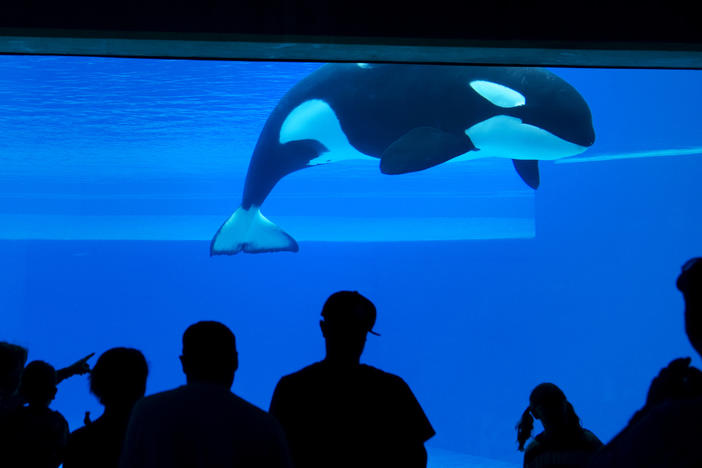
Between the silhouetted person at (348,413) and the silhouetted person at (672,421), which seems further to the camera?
the silhouetted person at (348,413)

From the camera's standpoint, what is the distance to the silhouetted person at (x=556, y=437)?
2.75 m

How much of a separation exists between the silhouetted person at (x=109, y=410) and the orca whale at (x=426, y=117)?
14.3 feet

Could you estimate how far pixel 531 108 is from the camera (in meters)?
7.44

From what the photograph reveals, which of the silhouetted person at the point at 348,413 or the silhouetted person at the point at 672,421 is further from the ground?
the silhouetted person at the point at 348,413

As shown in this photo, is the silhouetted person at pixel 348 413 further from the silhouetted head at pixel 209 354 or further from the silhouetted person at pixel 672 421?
the silhouetted person at pixel 672 421

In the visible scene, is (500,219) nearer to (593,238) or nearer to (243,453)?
(593,238)

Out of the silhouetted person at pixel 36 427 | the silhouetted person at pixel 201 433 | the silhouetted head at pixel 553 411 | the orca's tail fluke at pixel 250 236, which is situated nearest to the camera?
the silhouetted person at pixel 201 433

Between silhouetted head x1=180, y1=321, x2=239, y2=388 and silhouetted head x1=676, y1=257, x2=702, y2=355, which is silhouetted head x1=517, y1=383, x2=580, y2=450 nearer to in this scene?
silhouetted head x1=180, y1=321, x2=239, y2=388

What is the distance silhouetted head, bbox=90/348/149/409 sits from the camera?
2322 mm

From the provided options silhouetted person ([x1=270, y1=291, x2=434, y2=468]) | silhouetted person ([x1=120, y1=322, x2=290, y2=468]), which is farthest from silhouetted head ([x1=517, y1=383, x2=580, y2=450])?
silhouetted person ([x1=120, y1=322, x2=290, y2=468])

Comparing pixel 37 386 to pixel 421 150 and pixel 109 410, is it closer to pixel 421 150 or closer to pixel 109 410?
pixel 109 410

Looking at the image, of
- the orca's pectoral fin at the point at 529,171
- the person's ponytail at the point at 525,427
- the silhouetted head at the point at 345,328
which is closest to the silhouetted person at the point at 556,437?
the person's ponytail at the point at 525,427

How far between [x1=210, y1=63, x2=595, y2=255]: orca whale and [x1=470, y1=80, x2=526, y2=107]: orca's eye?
0.01 meters

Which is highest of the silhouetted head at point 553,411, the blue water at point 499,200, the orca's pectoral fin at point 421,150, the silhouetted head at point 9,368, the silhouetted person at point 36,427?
the blue water at point 499,200
